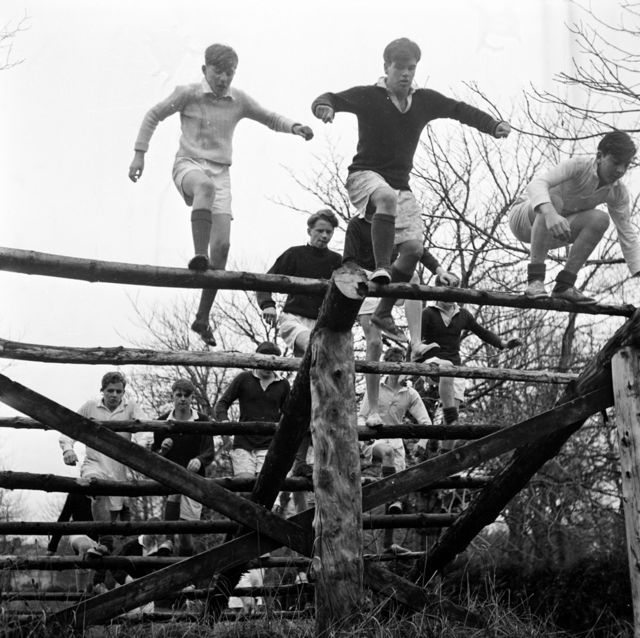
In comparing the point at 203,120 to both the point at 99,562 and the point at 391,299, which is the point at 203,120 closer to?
the point at 391,299

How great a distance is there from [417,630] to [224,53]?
4.01 metres

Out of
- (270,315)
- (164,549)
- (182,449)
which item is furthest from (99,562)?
(270,315)

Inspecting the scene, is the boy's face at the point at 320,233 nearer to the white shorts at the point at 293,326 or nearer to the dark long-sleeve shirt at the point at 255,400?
the white shorts at the point at 293,326

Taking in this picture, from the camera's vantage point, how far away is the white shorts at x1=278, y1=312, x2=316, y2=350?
7.59m

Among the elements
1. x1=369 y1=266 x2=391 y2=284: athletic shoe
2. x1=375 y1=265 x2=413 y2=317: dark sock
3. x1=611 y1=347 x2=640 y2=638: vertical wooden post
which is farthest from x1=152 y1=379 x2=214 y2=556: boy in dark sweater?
x1=611 y1=347 x2=640 y2=638: vertical wooden post

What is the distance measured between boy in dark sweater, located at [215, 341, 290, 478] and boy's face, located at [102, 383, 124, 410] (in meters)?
0.84

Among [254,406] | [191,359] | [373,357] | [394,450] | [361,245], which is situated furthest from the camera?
[394,450]

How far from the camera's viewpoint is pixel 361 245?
7.22m

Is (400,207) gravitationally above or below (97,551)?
above

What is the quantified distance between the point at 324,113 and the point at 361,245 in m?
1.23

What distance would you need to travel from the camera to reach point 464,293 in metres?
5.77

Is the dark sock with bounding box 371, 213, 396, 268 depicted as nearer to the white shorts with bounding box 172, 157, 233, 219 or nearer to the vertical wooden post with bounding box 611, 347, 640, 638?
the white shorts with bounding box 172, 157, 233, 219

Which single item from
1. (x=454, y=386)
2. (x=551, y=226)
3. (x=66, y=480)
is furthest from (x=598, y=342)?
(x=66, y=480)

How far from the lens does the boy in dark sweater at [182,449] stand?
312 inches
